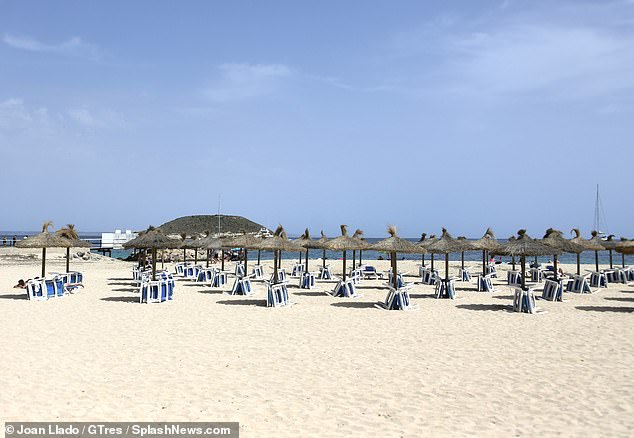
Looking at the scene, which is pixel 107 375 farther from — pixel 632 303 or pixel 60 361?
pixel 632 303

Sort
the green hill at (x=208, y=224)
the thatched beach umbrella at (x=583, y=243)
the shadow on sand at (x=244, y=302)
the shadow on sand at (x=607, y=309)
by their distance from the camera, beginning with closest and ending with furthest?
1. the shadow on sand at (x=607, y=309)
2. the shadow on sand at (x=244, y=302)
3. the thatched beach umbrella at (x=583, y=243)
4. the green hill at (x=208, y=224)

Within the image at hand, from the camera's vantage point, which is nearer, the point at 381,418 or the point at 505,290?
the point at 381,418

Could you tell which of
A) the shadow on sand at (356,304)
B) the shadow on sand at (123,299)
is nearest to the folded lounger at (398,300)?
the shadow on sand at (356,304)

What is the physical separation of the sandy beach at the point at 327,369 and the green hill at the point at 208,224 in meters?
56.8

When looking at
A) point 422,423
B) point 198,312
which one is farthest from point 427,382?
point 198,312

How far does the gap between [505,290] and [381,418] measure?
48.0 feet

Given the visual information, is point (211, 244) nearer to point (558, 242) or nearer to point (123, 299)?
point (123, 299)

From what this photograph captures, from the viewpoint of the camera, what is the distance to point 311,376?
7.11 metres

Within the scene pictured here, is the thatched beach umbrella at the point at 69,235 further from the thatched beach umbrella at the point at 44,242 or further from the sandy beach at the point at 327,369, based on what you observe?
the sandy beach at the point at 327,369

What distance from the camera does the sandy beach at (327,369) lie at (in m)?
5.53

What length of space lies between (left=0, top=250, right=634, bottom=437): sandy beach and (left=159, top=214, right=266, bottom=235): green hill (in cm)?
5684

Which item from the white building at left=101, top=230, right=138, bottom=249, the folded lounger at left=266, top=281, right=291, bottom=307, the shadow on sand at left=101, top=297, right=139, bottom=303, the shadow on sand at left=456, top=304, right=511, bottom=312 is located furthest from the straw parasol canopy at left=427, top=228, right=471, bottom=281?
the white building at left=101, top=230, right=138, bottom=249

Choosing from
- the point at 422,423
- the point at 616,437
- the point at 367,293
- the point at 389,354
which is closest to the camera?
the point at 616,437

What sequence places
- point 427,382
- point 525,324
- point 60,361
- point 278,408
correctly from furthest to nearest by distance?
point 525,324 < point 60,361 < point 427,382 < point 278,408
